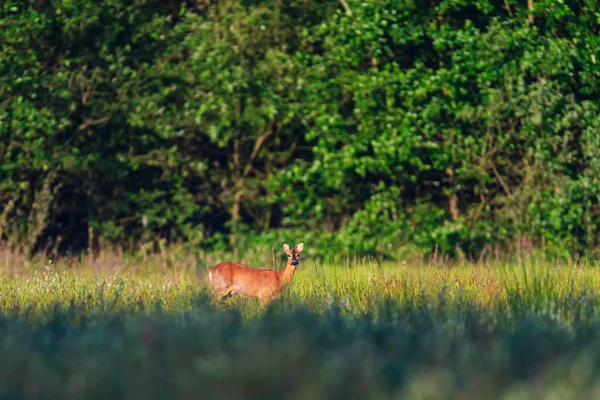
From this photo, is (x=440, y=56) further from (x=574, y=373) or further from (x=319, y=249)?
(x=574, y=373)

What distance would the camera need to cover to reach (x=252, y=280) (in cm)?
891

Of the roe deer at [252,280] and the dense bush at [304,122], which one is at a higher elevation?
the dense bush at [304,122]

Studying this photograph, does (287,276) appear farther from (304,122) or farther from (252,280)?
(304,122)

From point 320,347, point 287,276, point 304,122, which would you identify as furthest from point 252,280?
point 304,122

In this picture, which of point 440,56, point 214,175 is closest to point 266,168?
point 214,175

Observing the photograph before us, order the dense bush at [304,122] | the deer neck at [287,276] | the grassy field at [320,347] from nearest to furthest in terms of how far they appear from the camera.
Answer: the grassy field at [320,347], the deer neck at [287,276], the dense bush at [304,122]

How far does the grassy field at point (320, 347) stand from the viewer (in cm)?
385

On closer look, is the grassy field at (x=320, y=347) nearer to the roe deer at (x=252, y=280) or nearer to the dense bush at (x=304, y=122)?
the roe deer at (x=252, y=280)

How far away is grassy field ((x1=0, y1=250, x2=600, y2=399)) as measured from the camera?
3850 millimetres

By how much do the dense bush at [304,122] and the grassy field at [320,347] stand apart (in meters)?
5.51

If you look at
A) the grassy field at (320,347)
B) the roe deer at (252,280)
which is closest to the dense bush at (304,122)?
the roe deer at (252,280)

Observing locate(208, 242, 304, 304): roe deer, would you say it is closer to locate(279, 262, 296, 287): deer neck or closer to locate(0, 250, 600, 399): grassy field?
locate(279, 262, 296, 287): deer neck

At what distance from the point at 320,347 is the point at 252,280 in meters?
4.22

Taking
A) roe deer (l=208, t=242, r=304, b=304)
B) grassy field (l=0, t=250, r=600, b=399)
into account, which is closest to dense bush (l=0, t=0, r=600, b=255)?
roe deer (l=208, t=242, r=304, b=304)
